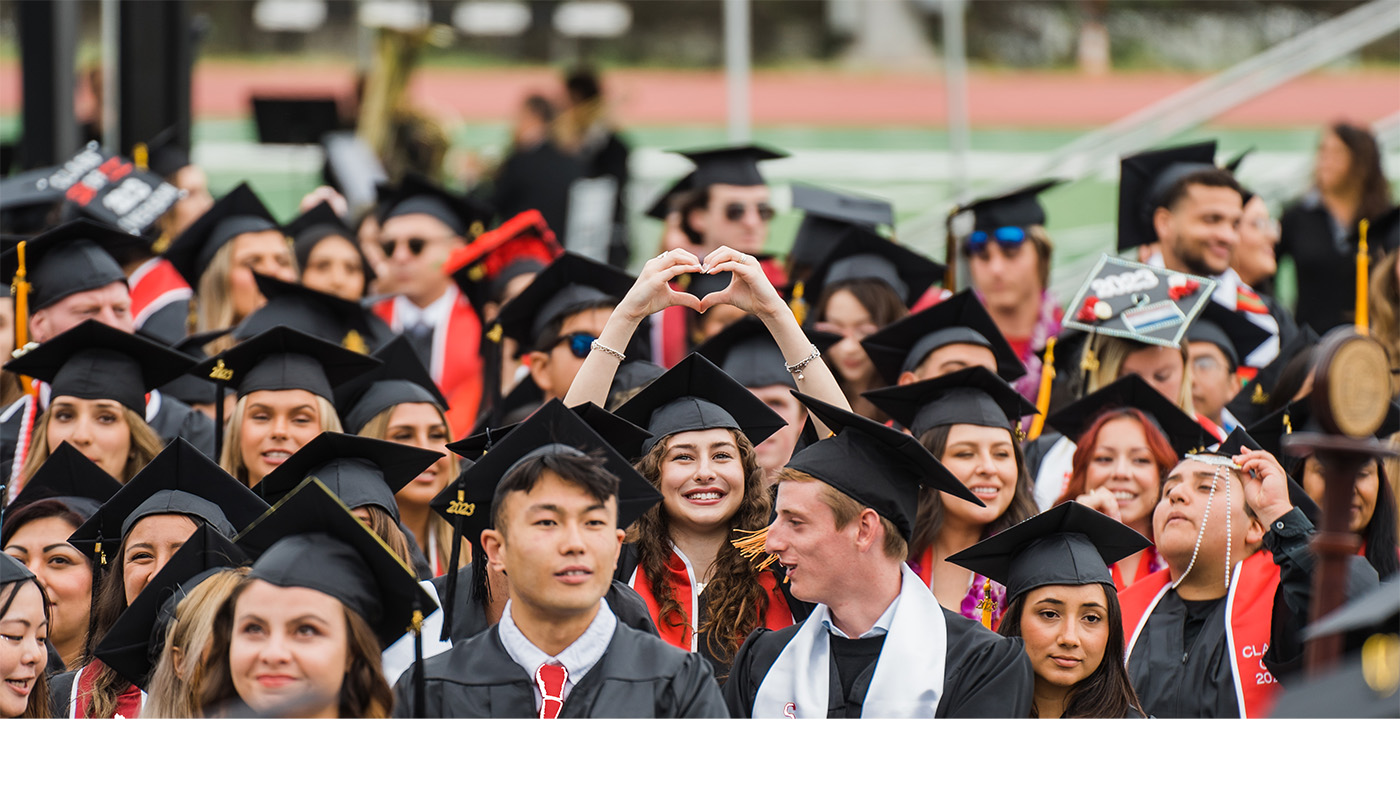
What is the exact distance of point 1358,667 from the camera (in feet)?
8.48

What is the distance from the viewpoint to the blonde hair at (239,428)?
17.3ft

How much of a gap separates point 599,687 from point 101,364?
2.63m

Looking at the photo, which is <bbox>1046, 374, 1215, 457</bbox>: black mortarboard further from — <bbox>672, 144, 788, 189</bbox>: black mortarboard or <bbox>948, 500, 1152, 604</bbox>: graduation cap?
<bbox>672, 144, 788, 189</bbox>: black mortarboard

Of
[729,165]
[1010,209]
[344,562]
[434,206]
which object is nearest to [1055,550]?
[344,562]

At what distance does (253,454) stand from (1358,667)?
11.9ft

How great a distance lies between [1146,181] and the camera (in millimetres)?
7090

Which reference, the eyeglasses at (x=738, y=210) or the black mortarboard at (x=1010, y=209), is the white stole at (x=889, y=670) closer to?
the black mortarboard at (x=1010, y=209)

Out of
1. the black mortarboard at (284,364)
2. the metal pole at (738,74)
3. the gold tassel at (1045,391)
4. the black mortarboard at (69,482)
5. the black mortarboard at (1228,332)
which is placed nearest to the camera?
the black mortarboard at (69,482)

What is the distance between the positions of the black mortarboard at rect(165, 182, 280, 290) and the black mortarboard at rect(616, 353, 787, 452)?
287cm

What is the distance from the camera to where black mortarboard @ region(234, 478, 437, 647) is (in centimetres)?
339

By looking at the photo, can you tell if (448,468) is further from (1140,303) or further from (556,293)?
(1140,303)

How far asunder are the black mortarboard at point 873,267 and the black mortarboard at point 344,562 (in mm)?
3351

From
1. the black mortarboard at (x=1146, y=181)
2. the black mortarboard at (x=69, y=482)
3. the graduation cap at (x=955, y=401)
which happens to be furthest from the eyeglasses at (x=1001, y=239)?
the black mortarboard at (x=69, y=482)

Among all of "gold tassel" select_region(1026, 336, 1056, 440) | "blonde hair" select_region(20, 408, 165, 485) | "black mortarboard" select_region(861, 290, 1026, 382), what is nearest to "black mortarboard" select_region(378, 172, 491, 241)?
"blonde hair" select_region(20, 408, 165, 485)
